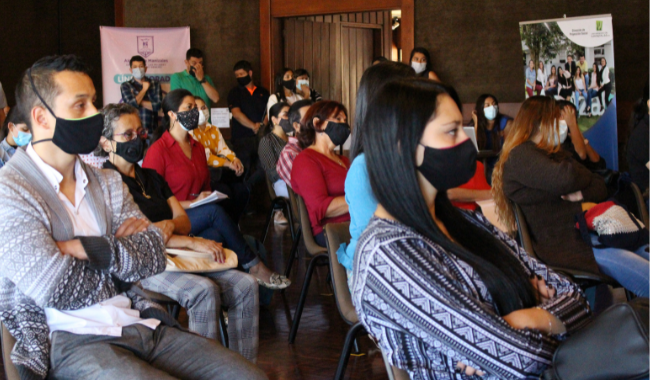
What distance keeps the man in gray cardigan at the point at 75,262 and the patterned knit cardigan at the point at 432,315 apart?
61cm

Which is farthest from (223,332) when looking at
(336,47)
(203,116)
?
(336,47)

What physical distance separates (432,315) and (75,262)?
1049 mm

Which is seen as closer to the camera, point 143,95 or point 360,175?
point 360,175

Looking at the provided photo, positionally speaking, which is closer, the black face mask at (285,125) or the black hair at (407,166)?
the black hair at (407,166)

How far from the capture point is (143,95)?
7.30m

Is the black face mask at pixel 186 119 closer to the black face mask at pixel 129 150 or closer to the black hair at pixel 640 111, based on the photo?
the black face mask at pixel 129 150

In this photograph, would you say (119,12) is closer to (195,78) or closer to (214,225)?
(195,78)

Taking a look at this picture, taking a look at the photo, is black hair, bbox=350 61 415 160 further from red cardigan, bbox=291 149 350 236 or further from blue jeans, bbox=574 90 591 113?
blue jeans, bbox=574 90 591 113

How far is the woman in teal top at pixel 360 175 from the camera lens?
7.50 feet

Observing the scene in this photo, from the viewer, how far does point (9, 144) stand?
427 cm

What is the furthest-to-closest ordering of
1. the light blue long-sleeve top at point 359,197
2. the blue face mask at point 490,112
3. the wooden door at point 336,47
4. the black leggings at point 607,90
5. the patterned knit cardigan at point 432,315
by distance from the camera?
the wooden door at point 336,47
the blue face mask at point 490,112
the black leggings at point 607,90
the light blue long-sleeve top at point 359,197
the patterned knit cardigan at point 432,315

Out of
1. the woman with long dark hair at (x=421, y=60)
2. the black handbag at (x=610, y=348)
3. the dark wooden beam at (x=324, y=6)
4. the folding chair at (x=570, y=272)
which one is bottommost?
the folding chair at (x=570, y=272)

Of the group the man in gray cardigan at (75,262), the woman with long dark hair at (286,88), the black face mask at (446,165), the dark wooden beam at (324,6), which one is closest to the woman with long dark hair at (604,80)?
the dark wooden beam at (324,6)

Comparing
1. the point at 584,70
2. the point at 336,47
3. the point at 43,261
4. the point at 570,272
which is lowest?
the point at 570,272
